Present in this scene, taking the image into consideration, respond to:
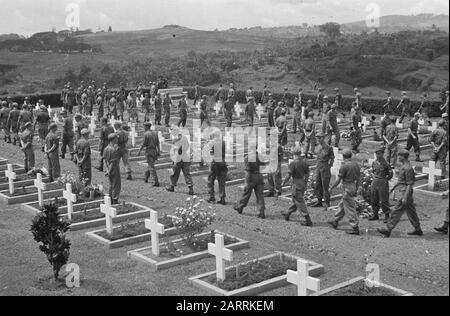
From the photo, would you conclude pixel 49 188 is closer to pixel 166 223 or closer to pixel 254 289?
pixel 166 223

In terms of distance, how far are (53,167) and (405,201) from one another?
10.2 m

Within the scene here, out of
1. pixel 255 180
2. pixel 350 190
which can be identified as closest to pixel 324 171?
pixel 255 180

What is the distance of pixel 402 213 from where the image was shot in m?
12.6

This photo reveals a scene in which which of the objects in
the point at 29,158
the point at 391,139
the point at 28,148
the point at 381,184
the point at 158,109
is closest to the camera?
the point at 381,184

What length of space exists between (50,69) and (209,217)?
54499mm

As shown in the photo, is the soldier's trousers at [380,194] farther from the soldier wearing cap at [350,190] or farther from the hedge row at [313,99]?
the hedge row at [313,99]

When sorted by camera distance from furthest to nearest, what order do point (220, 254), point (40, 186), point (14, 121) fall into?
point (14, 121) < point (40, 186) < point (220, 254)

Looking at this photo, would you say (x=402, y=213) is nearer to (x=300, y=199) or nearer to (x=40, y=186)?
(x=300, y=199)

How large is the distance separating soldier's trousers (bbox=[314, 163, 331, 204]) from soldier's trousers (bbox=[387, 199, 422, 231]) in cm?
272

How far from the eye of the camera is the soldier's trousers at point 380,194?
1398cm

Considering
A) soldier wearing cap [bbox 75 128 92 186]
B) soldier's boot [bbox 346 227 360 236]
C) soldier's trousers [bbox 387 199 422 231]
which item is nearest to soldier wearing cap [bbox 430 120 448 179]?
soldier's trousers [bbox 387 199 422 231]

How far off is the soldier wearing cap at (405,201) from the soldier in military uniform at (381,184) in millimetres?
1119

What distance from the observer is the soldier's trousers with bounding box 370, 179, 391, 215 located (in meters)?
14.0

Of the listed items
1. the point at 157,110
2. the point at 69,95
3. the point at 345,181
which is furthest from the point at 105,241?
the point at 69,95
